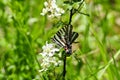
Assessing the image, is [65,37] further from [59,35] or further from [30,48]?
[30,48]

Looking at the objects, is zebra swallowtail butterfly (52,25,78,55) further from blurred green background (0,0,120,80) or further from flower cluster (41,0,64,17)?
blurred green background (0,0,120,80)

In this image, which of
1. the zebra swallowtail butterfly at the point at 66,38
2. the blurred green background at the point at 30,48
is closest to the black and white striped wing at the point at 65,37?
the zebra swallowtail butterfly at the point at 66,38

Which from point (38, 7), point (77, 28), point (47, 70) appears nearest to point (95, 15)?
point (77, 28)

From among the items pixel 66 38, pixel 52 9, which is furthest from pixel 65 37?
pixel 52 9

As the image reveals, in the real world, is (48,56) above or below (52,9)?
below

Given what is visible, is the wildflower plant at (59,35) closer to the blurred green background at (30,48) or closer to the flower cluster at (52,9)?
the flower cluster at (52,9)
